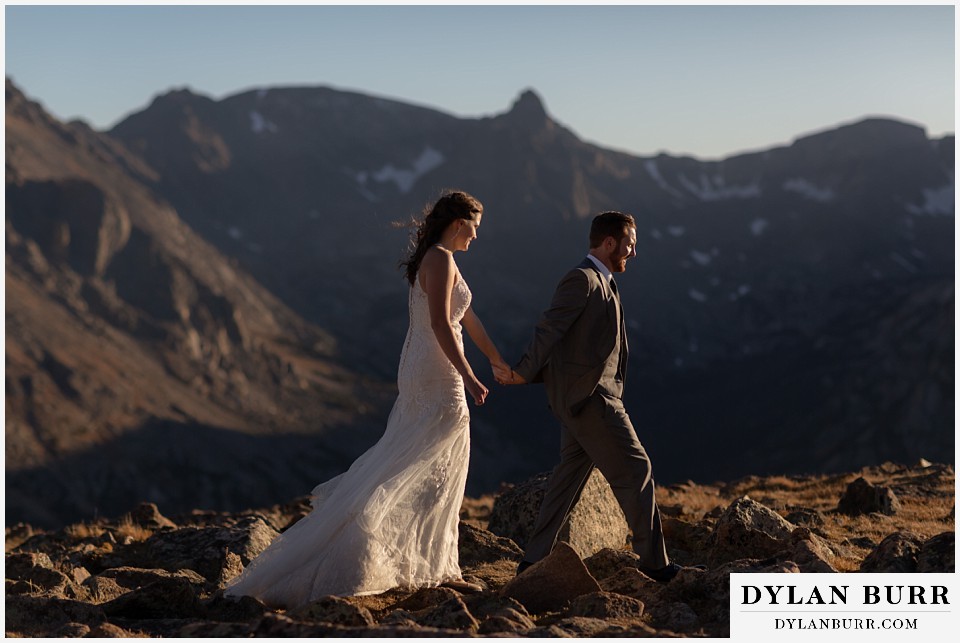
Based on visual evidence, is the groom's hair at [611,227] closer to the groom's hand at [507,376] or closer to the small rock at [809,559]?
the groom's hand at [507,376]

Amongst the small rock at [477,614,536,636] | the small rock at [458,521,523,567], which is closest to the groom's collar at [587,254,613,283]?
the small rock at [477,614,536,636]

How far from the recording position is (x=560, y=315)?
8734 millimetres

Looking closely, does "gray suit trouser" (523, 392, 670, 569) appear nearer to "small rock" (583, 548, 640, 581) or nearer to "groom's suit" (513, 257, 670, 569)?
"groom's suit" (513, 257, 670, 569)

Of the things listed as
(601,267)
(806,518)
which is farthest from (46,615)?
(806,518)

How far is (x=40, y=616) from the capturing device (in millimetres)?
8805

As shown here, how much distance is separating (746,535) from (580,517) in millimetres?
1855

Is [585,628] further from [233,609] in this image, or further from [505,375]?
[233,609]

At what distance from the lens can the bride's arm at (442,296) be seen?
8.81 metres

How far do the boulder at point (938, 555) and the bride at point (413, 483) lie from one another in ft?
10.5

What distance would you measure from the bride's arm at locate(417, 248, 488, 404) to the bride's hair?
0.13 m

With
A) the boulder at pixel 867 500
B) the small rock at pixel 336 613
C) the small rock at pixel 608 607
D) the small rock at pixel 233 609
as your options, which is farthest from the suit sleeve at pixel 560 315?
the boulder at pixel 867 500

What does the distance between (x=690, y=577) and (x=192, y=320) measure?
517ft

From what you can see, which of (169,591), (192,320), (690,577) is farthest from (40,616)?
(192,320)

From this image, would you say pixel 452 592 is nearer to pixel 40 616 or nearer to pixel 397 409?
pixel 397 409
